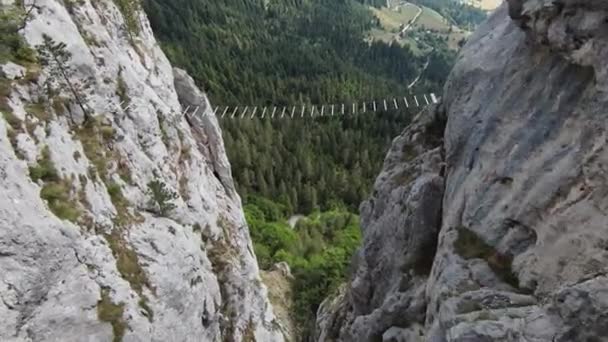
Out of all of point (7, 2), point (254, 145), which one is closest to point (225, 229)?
point (7, 2)

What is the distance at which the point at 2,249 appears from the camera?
73.7 feet

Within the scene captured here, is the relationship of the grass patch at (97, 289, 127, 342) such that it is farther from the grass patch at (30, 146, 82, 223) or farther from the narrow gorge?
the grass patch at (30, 146, 82, 223)

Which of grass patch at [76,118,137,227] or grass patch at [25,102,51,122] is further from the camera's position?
grass patch at [76,118,137,227]

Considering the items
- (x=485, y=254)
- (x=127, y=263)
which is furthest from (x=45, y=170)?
(x=485, y=254)

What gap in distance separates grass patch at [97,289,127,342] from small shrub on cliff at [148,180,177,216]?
A: 9151mm

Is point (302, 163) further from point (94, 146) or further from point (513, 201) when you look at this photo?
point (513, 201)

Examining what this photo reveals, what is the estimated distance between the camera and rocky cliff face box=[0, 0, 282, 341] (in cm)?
2422

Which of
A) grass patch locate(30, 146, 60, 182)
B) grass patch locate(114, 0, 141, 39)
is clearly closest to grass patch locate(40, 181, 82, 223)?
grass patch locate(30, 146, 60, 182)

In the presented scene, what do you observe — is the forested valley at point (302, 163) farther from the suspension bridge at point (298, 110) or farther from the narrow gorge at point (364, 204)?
the narrow gorge at point (364, 204)

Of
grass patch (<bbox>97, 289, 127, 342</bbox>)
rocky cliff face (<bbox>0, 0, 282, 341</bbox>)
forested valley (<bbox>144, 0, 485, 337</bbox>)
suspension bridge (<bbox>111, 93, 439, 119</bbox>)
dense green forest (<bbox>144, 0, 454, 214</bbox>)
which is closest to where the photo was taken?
rocky cliff face (<bbox>0, 0, 282, 341</bbox>)

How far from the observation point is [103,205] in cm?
3081

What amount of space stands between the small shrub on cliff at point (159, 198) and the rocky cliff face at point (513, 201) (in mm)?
16602

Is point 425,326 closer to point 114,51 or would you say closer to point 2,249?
point 2,249

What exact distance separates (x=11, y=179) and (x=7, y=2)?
16847mm
